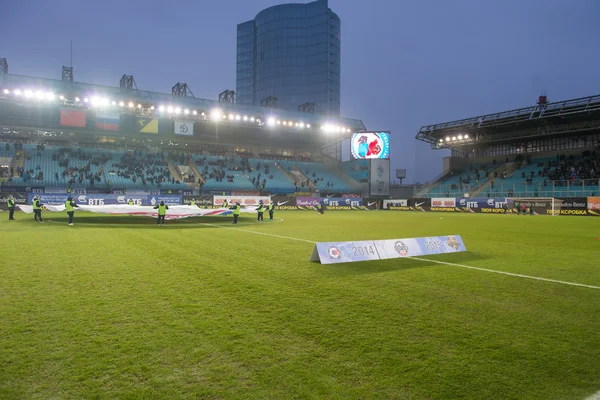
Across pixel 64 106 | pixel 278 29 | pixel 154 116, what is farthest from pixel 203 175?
pixel 278 29

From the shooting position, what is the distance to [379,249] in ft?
36.2

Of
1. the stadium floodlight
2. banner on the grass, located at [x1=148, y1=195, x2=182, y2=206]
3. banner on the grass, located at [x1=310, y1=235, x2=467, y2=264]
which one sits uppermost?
the stadium floodlight

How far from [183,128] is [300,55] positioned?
76.9 meters

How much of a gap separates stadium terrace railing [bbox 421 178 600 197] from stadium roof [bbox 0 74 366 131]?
18.1 metres

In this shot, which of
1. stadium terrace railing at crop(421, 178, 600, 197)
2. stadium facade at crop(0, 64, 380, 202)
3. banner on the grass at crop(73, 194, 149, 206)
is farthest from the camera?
stadium facade at crop(0, 64, 380, 202)

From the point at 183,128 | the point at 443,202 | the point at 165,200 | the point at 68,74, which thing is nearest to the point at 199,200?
the point at 165,200

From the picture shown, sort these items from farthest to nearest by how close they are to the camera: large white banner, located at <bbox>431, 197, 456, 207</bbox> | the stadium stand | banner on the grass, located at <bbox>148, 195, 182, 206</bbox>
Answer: the stadium stand, large white banner, located at <bbox>431, 197, 456, 207</bbox>, banner on the grass, located at <bbox>148, 195, 182, 206</bbox>

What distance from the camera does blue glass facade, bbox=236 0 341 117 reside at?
385 feet

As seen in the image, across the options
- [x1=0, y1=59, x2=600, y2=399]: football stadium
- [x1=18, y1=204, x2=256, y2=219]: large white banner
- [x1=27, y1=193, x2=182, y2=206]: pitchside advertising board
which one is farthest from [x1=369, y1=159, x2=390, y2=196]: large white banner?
[x1=0, y1=59, x2=600, y2=399]: football stadium

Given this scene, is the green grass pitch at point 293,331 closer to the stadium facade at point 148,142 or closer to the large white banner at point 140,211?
the large white banner at point 140,211

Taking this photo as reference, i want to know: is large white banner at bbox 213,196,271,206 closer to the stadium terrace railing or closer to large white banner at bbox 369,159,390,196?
large white banner at bbox 369,159,390,196

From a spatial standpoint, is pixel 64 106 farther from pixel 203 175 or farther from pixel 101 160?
pixel 203 175

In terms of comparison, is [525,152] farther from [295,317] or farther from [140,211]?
[295,317]

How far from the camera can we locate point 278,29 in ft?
402
